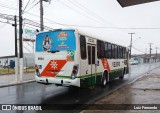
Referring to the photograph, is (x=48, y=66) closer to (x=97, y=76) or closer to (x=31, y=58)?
A: (x=97, y=76)

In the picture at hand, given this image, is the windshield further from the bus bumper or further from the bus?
the bus bumper

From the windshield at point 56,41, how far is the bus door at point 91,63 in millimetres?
1450

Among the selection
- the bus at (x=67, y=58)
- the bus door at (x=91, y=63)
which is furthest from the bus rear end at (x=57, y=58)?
the bus door at (x=91, y=63)

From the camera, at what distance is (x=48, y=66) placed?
1262cm

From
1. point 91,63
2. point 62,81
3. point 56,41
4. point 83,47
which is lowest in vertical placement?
point 62,81

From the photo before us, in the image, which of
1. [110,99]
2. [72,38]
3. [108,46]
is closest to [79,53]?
[72,38]

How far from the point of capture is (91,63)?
1349cm

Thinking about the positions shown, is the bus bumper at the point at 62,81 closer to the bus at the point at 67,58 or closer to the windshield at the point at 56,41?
the bus at the point at 67,58

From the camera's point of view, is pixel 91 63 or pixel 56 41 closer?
pixel 56 41

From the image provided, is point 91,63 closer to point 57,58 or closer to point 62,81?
point 57,58

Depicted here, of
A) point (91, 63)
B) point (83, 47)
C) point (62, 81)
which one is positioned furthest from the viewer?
point (91, 63)

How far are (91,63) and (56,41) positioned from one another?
2.26 meters

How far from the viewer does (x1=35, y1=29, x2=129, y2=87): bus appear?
468 inches

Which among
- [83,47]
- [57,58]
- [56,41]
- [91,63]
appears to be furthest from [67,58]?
[91,63]
